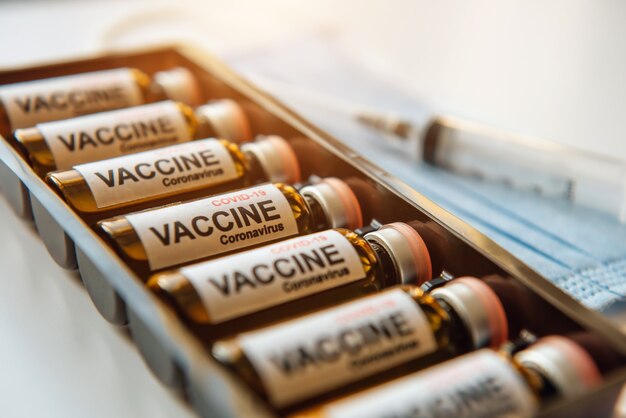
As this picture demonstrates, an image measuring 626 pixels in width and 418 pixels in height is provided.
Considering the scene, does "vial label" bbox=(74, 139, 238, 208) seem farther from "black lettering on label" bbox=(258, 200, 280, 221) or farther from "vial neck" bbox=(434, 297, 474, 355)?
"vial neck" bbox=(434, 297, 474, 355)

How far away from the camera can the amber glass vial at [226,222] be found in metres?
0.50

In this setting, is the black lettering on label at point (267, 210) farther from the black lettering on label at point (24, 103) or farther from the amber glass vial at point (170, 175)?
the black lettering on label at point (24, 103)

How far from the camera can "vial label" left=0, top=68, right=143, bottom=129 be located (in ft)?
2.23

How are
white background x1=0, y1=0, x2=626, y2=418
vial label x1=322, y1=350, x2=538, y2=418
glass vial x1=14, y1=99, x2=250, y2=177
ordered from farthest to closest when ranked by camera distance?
glass vial x1=14, y1=99, x2=250, y2=177, white background x1=0, y1=0, x2=626, y2=418, vial label x1=322, y1=350, x2=538, y2=418

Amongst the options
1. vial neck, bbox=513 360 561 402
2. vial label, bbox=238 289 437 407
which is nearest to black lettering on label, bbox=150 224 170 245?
vial label, bbox=238 289 437 407

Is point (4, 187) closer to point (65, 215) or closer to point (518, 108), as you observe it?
point (65, 215)

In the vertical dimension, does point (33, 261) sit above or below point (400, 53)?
below

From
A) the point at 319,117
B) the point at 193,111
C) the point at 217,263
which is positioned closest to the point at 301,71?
the point at 319,117

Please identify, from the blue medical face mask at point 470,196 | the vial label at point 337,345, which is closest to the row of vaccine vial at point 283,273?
the vial label at point 337,345

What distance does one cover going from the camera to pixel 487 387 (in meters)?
0.40

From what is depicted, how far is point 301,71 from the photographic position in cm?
93

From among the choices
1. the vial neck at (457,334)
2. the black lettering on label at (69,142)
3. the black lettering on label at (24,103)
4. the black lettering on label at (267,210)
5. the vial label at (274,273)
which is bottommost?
the vial neck at (457,334)

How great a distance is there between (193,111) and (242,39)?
1.15 feet

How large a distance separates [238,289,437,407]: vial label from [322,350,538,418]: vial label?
0.8 inches
